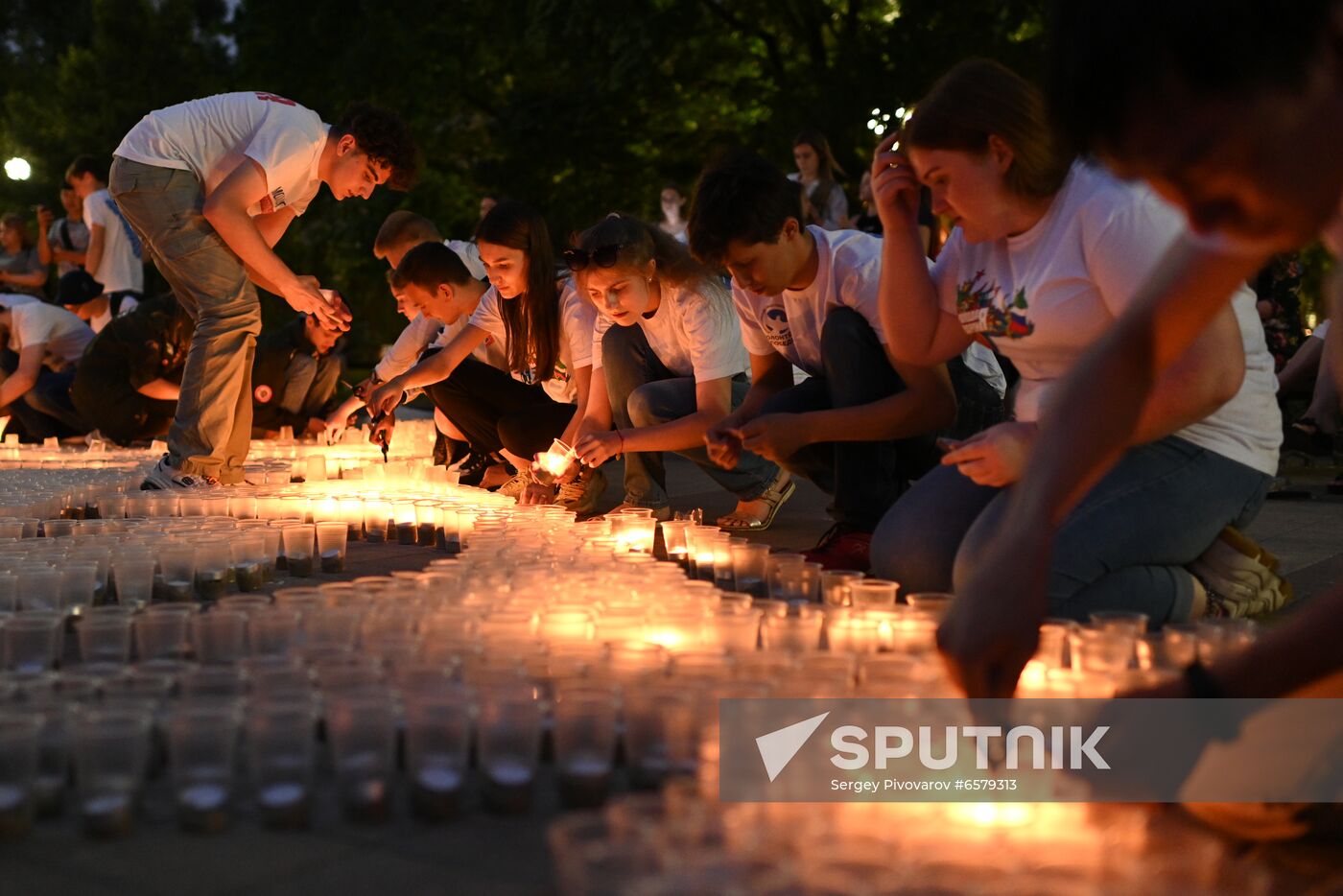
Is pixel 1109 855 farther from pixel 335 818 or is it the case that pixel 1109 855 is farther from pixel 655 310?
pixel 655 310

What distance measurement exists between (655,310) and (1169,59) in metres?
4.40

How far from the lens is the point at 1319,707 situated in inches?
77.5

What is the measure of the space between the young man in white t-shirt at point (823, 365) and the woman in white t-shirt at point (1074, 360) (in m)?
0.68

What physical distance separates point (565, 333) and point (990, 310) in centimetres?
301

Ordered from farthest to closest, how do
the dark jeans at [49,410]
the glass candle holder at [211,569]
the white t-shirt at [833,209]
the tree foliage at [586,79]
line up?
1. the tree foliage at [586,79]
2. the dark jeans at [49,410]
3. the white t-shirt at [833,209]
4. the glass candle holder at [211,569]

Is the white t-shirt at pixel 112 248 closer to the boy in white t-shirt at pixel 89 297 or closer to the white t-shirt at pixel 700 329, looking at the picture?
the boy in white t-shirt at pixel 89 297

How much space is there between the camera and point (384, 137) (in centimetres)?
635

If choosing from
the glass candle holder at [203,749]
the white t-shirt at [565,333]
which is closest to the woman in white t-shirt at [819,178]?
the white t-shirt at [565,333]

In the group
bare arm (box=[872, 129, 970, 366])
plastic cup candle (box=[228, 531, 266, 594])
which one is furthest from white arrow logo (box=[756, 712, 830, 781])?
plastic cup candle (box=[228, 531, 266, 594])

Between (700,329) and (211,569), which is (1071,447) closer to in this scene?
(211,569)

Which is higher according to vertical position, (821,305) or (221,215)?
(221,215)

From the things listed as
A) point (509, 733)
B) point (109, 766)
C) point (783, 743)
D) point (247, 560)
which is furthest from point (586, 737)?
point (247, 560)

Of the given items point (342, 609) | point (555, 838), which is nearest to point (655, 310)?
point (342, 609)

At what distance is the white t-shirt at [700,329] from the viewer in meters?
5.35
